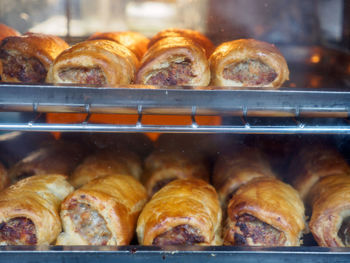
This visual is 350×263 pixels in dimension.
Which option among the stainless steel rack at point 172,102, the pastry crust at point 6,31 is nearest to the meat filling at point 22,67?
the pastry crust at point 6,31

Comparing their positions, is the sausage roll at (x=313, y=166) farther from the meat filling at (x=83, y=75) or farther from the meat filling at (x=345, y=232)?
the meat filling at (x=83, y=75)

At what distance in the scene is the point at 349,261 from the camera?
1414mm

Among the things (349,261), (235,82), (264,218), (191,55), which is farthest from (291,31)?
(349,261)

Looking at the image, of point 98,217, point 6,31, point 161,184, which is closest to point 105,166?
point 161,184

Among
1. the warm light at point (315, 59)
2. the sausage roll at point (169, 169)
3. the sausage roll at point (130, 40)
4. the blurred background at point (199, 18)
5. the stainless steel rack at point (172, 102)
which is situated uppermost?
the blurred background at point (199, 18)

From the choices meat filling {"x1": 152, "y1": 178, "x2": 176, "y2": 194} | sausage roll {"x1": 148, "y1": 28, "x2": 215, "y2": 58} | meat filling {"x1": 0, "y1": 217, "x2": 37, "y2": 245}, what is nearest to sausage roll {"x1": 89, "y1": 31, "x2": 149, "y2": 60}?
sausage roll {"x1": 148, "y1": 28, "x2": 215, "y2": 58}

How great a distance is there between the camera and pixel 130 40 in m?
2.23

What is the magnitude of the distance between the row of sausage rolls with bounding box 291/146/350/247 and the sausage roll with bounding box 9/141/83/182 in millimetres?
1217

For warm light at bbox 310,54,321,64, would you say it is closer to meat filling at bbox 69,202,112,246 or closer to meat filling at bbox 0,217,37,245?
meat filling at bbox 69,202,112,246

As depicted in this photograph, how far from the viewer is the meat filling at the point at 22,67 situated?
1895mm

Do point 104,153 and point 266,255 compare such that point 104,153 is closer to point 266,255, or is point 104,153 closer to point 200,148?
point 200,148

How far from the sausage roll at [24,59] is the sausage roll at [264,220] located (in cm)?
111

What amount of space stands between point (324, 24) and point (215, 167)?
45.4 inches

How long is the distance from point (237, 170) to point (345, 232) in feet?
1.94
